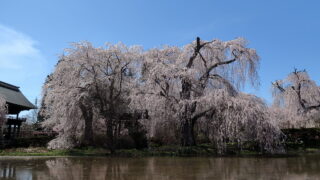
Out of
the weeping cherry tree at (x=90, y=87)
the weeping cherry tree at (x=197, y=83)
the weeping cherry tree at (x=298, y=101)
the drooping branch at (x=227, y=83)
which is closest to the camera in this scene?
the weeping cherry tree at (x=197, y=83)

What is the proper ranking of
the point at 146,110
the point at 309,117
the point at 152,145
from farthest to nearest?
the point at 309,117, the point at 152,145, the point at 146,110

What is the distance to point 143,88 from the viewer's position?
2072 centimetres

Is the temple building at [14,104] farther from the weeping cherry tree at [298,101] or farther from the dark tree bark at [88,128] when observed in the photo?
the weeping cherry tree at [298,101]

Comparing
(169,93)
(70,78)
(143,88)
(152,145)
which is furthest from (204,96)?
(70,78)

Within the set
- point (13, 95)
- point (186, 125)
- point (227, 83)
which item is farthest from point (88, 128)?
point (13, 95)

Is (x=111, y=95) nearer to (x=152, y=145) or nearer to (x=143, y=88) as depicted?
(x=143, y=88)

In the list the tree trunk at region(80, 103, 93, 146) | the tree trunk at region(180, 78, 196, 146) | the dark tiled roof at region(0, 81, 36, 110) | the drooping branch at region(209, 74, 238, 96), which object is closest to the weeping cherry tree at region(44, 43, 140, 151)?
the tree trunk at region(80, 103, 93, 146)

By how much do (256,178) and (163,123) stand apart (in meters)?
11.1

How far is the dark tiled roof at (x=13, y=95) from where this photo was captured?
99.2 feet

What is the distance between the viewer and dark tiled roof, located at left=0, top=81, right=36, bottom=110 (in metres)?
30.2

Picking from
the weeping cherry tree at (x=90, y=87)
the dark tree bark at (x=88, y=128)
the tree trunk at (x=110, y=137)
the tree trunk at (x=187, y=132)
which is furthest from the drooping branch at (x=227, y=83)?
the dark tree bark at (x=88, y=128)

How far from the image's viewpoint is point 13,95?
32000mm

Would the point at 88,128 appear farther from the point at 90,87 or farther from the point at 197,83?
the point at 197,83

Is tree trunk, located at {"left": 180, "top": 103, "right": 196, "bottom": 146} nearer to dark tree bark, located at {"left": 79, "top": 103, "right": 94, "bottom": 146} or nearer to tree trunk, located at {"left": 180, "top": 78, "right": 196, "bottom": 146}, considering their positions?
tree trunk, located at {"left": 180, "top": 78, "right": 196, "bottom": 146}
